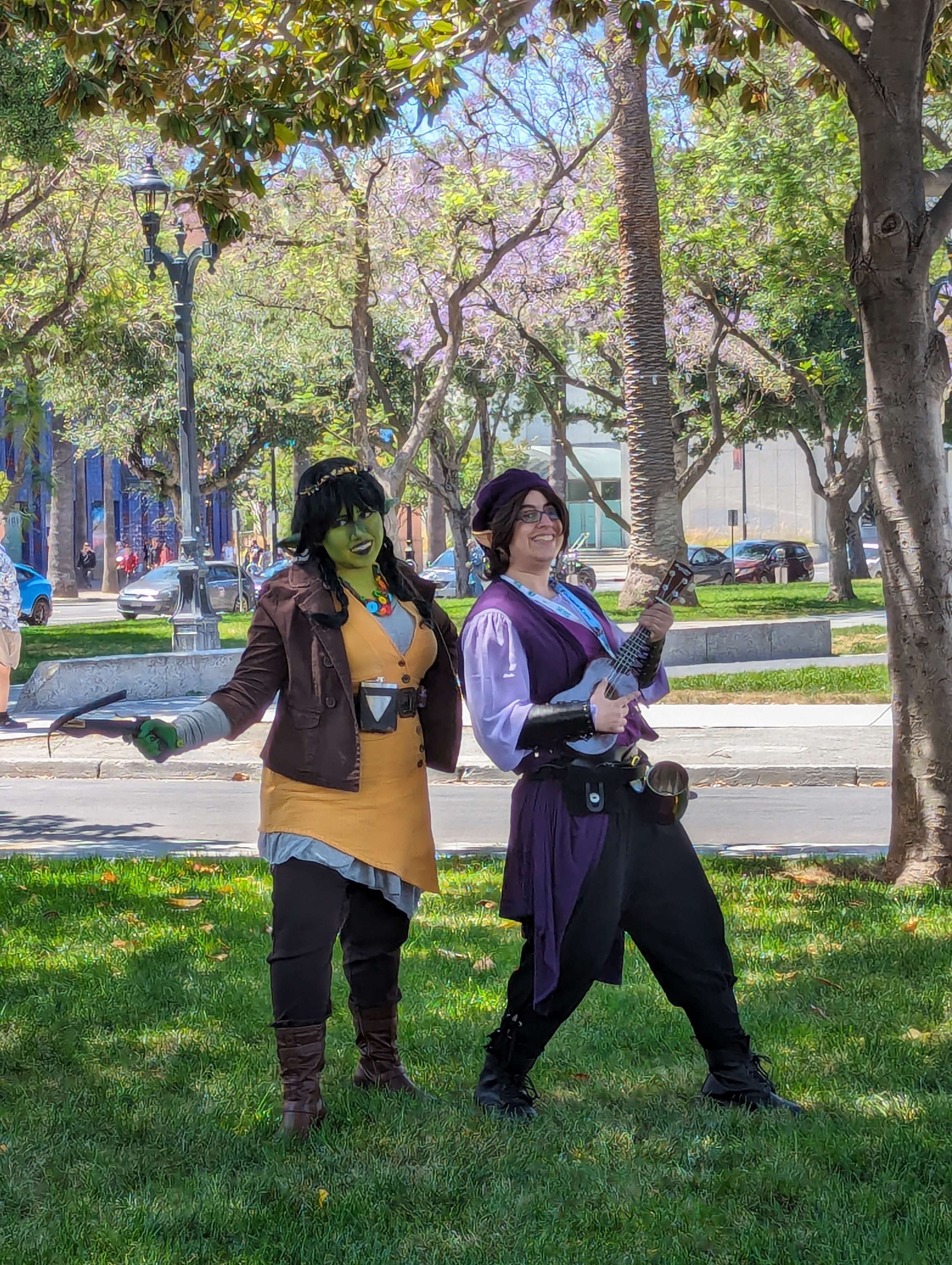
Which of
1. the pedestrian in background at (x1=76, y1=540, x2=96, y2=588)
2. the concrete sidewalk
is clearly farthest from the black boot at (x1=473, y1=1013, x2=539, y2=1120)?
the pedestrian in background at (x1=76, y1=540, x2=96, y2=588)

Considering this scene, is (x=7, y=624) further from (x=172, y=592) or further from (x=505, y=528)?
(x=172, y=592)

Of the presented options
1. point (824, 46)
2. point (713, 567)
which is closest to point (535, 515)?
point (824, 46)

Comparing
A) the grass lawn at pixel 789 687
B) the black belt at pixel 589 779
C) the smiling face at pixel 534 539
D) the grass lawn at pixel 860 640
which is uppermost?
the smiling face at pixel 534 539

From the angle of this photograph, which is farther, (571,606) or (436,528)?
(436,528)

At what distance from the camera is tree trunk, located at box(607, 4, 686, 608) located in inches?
797

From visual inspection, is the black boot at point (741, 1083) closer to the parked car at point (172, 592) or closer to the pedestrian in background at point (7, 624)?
the pedestrian in background at point (7, 624)

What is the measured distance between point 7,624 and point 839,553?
20.6m

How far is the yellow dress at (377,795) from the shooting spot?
4.10 metres

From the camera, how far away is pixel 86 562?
57344 mm

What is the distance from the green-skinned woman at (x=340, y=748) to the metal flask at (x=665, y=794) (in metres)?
0.63

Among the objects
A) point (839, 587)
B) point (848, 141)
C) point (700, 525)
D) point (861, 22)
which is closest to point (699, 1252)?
point (861, 22)

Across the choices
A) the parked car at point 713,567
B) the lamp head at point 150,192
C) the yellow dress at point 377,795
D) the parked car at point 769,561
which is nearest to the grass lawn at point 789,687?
the lamp head at point 150,192

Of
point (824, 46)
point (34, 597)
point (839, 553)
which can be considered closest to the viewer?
point (824, 46)

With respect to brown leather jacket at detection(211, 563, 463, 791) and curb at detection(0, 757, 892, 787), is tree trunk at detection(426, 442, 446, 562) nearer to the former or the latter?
curb at detection(0, 757, 892, 787)
